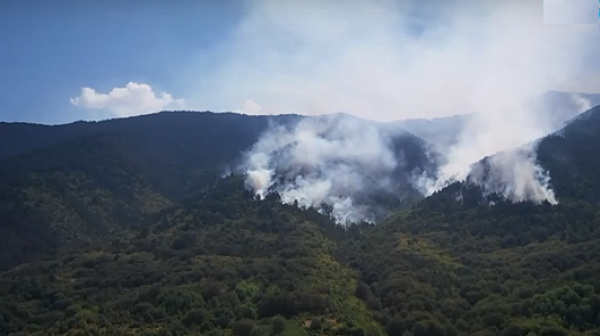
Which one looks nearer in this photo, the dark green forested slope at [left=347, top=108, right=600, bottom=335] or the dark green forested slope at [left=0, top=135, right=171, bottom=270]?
the dark green forested slope at [left=347, top=108, right=600, bottom=335]

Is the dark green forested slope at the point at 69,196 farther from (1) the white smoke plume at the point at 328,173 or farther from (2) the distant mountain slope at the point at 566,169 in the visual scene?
(2) the distant mountain slope at the point at 566,169

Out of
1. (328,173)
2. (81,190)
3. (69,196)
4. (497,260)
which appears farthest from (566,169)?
(81,190)

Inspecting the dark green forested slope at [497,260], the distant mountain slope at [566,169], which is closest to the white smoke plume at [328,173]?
the dark green forested slope at [497,260]

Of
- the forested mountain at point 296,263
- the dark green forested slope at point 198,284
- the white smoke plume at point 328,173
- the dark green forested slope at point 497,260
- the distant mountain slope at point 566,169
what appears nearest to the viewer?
the dark green forested slope at point 497,260

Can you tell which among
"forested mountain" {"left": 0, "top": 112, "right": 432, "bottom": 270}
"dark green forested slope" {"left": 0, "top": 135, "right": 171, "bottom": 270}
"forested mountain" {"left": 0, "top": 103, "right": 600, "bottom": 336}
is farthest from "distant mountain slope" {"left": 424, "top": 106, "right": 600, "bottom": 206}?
"dark green forested slope" {"left": 0, "top": 135, "right": 171, "bottom": 270}

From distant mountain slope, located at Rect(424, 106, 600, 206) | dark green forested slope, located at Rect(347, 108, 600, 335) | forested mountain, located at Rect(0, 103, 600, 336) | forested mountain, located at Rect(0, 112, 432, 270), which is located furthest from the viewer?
forested mountain, located at Rect(0, 112, 432, 270)

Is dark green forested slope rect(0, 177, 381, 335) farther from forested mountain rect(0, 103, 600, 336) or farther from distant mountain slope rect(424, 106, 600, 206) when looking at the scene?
distant mountain slope rect(424, 106, 600, 206)

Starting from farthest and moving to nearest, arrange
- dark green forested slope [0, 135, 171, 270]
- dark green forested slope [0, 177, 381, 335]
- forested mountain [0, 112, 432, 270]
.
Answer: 1. forested mountain [0, 112, 432, 270]
2. dark green forested slope [0, 135, 171, 270]
3. dark green forested slope [0, 177, 381, 335]

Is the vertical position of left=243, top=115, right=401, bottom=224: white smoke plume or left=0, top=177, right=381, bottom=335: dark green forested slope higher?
left=243, top=115, right=401, bottom=224: white smoke plume

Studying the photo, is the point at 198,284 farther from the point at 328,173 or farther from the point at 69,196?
the point at 328,173
